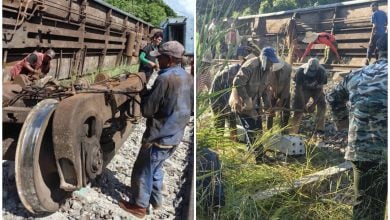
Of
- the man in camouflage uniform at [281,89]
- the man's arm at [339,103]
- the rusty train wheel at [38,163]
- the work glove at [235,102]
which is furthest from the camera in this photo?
the work glove at [235,102]

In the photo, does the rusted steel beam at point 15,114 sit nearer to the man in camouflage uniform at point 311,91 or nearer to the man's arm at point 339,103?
the man in camouflage uniform at point 311,91

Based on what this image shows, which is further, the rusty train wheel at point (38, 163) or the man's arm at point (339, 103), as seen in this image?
the man's arm at point (339, 103)

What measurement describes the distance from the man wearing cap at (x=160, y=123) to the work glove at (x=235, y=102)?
8.7 inches

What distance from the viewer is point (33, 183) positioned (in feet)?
5.12

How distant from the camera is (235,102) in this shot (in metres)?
1.90

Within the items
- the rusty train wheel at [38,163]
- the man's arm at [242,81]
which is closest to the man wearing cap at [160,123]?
the man's arm at [242,81]

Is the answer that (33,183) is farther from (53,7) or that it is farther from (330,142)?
(330,142)

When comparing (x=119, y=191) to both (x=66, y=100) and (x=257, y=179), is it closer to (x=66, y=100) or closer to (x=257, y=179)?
(x=66, y=100)

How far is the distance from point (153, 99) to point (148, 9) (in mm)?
489

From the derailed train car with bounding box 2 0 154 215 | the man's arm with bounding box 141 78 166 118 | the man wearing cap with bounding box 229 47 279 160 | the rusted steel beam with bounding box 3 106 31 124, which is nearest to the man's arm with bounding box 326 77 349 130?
the man wearing cap with bounding box 229 47 279 160

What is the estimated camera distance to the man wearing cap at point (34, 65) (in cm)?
179

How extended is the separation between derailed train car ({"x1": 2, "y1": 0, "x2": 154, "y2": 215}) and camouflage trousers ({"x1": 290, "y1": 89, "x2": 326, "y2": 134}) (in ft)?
2.36

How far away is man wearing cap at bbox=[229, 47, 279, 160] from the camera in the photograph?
71.3 inches

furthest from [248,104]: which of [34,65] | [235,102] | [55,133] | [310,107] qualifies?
[34,65]
